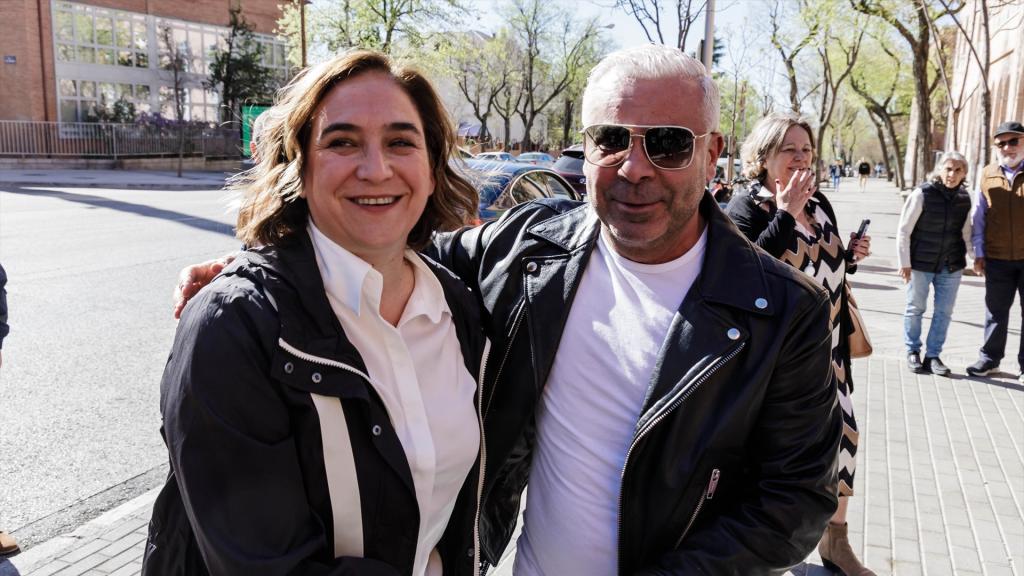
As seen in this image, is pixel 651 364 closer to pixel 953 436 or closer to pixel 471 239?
pixel 471 239

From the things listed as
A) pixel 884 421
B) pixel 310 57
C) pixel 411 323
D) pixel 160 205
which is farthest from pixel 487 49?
pixel 411 323

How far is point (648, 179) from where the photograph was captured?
6.26 feet

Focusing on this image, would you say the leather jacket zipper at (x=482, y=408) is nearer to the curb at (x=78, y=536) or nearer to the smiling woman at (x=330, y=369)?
the smiling woman at (x=330, y=369)

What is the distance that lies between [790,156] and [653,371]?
6.95 ft

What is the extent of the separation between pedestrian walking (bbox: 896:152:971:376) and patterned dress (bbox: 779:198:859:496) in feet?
13.1

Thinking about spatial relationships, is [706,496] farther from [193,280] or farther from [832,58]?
[832,58]

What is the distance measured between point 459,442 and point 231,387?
599 millimetres

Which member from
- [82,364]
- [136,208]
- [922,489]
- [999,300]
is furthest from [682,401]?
[136,208]

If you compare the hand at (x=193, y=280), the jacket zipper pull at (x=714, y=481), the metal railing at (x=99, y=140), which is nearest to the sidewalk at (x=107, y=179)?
the metal railing at (x=99, y=140)

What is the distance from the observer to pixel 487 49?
49.6 metres

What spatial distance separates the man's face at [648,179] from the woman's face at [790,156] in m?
1.70

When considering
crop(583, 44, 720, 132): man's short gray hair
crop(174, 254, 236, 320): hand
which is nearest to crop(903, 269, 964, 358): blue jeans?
crop(583, 44, 720, 132): man's short gray hair

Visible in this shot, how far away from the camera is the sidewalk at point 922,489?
11.6 ft

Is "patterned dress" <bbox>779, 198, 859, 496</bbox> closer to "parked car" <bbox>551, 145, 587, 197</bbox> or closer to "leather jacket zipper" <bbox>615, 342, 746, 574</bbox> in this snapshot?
"leather jacket zipper" <bbox>615, 342, 746, 574</bbox>
